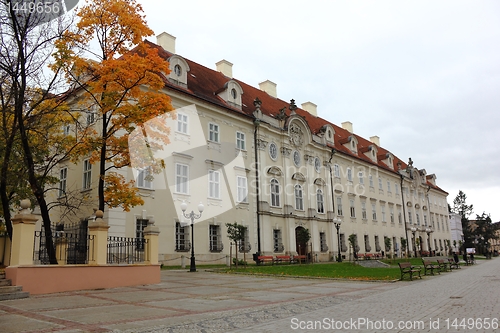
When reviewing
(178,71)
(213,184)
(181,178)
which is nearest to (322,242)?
(213,184)

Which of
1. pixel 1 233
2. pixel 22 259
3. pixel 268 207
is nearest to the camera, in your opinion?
pixel 22 259

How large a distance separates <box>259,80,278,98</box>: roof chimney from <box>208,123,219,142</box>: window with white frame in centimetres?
1583

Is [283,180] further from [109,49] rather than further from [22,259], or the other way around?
[22,259]

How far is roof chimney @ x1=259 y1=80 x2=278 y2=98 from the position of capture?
44250 millimetres

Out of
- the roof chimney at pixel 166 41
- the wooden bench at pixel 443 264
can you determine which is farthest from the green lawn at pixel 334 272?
the roof chimney at pixel 166 41

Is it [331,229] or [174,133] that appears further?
[331,229]

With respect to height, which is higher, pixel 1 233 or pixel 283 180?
pixel 283 180

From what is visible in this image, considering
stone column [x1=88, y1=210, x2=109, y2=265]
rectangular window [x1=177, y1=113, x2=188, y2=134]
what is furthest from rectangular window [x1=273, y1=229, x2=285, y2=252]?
stone column [x1=88, y1=210, x2=109, y2=265]

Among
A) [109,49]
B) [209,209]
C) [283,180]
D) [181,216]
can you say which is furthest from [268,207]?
[109,49]

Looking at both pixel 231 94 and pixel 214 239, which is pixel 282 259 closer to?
pixel 214 239

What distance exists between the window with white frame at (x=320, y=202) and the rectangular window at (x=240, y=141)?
34.7ft

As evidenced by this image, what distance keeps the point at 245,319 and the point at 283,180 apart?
87.7 ft

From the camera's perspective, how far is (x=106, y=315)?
8.56 metres

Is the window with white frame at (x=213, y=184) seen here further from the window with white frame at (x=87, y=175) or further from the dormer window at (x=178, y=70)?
the window with white frame at (x=87, y=175)
